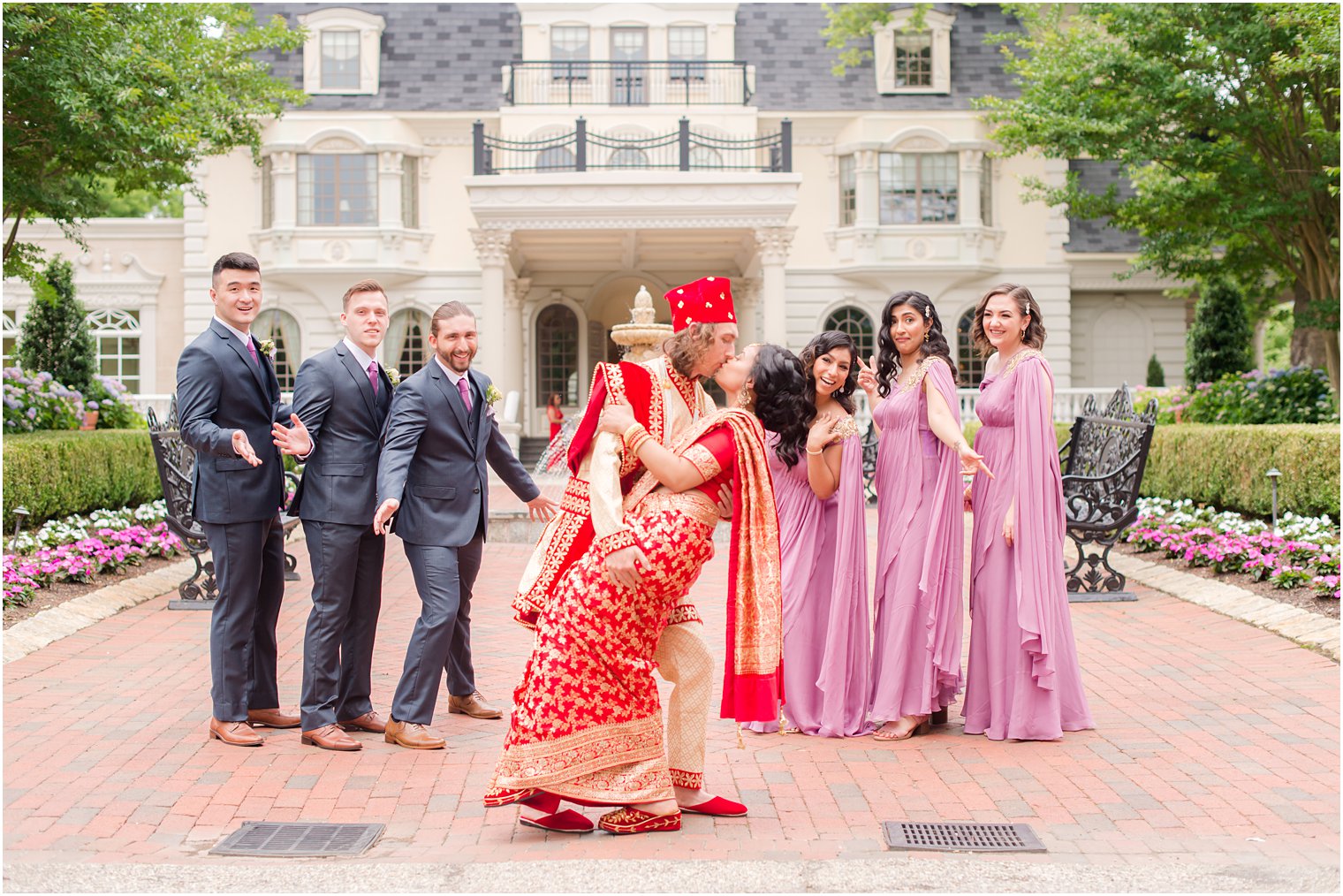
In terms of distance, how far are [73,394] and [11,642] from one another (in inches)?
290

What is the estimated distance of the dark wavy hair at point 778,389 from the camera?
4777mm

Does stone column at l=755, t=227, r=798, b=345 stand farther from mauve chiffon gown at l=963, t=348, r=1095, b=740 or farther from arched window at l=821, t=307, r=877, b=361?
mauve chiffon gown at l=963, t=348, r=1095, b=740

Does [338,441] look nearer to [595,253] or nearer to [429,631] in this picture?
[429,631]

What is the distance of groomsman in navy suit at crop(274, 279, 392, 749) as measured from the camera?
5758 mm

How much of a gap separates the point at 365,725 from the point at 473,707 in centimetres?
58

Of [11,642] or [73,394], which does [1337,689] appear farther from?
[73,394]

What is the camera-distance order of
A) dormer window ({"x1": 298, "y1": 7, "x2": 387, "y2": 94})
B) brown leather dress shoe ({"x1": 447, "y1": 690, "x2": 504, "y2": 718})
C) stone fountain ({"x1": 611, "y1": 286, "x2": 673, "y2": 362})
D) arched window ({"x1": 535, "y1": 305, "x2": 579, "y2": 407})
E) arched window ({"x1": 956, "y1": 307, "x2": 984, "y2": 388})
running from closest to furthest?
1. brown leather dress shoe ({"x1": 447, "y1": 690, "x2": 504, "y2": 718})
2. stone fountain ({"x1": 611, "y1": 286, "x2": 673, "y2": 362})
3. dormer window ({"x1": 298, "y1": 7, "x2": 387, "y2": 94})
4. arched window ({"x1": 956, "y1": 307, "x2": 984, "y2": 388})
5. arched window ({"x1": 535, "y1": 305, "x2": 579, "y2": 407})

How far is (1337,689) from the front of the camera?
260 inches

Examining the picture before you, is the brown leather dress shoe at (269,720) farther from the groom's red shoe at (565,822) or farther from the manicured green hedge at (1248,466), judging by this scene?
the manicured green hedge at (1248,466)

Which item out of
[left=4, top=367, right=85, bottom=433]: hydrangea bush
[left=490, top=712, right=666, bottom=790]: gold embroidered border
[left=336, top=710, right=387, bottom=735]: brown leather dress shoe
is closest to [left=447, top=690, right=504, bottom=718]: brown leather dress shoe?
[left=336, top=710, right=387, bottom=735]: brown leather dress shoe

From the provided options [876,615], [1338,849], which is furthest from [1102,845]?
[876,615]

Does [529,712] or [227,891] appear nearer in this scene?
[227,891]

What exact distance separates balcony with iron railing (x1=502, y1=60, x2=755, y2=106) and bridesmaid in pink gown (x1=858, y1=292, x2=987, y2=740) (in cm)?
2149

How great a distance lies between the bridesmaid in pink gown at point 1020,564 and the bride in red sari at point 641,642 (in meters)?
1.83
